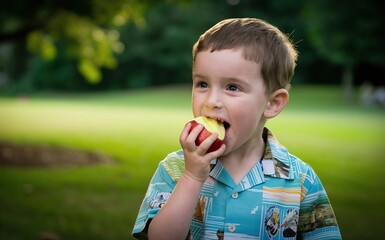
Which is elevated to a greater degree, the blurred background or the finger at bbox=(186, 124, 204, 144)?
the blurred background

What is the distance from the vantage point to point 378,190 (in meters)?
7.38

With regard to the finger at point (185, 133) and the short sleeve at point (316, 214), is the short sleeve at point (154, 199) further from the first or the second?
the short sleeve at point (316, 214)

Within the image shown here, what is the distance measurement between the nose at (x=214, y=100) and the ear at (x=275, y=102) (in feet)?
0.88

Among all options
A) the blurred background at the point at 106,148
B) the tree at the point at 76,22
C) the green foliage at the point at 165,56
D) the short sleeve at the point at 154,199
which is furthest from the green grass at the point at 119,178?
the green foliage at the point at 165,56

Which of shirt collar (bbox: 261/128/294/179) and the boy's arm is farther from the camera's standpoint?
shirt collar (bbox: 261/128/294/179)

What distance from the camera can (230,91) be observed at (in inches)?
79.7

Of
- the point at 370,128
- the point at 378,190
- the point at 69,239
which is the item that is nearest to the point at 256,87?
the point at 69,239

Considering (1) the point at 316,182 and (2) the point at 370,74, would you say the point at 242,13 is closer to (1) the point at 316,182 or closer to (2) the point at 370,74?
(2) the point at 370,74

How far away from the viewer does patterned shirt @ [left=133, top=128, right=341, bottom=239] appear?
6.64 ft

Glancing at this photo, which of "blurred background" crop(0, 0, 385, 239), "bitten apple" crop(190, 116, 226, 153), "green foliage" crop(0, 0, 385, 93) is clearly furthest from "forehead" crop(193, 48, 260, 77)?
"green foliage" crop(0, 0, 385, 93)

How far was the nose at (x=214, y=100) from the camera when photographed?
198 centimetres

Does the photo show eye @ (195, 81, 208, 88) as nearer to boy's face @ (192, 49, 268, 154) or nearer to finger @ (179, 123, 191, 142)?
boy's face @ (192, 49, 268, 154)

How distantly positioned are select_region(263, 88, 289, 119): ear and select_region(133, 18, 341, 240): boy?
17mm

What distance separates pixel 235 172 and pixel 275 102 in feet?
1.10
